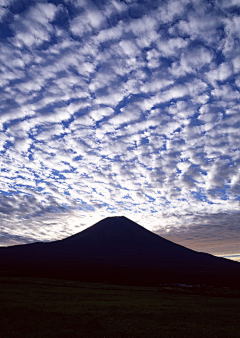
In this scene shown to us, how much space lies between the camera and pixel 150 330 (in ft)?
63.6

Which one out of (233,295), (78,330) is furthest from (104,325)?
(233,295)

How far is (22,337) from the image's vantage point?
57.6 ft

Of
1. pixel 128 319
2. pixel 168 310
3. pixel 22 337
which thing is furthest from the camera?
pixel 168 310

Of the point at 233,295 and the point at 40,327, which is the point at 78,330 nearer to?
the point at 40,327

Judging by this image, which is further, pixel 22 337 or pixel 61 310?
pixel 61 310

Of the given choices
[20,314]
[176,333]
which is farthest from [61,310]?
[176,333]

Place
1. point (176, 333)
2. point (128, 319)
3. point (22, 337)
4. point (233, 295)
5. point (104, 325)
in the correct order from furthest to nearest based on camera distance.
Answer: point (233, 295), point (128, 319), point (104, 325), point (176, 333), point (22, 337)

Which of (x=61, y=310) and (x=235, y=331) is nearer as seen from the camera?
(x=235, y=331)

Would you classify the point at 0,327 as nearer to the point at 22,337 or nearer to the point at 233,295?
the point at 22,337

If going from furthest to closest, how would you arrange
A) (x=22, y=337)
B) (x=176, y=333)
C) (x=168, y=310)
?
(x=168, y=310)
(x=176, y=333)
(x=22, y=337)

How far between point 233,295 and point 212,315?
28716 mm

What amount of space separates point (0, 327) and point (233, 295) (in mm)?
46182

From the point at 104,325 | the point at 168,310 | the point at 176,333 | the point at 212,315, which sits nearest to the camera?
the point at 176,333

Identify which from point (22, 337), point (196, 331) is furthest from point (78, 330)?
point (196, 331)
